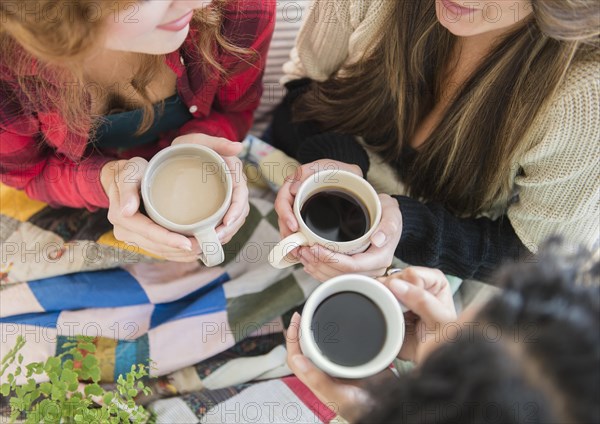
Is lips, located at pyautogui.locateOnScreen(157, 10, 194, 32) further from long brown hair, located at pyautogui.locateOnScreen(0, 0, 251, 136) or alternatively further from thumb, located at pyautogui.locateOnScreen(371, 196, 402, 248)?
thumb, located at pyautogui.locateOnScreen(371, 196, 402, 248)

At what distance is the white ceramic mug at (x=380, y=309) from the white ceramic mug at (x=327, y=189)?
0.09m

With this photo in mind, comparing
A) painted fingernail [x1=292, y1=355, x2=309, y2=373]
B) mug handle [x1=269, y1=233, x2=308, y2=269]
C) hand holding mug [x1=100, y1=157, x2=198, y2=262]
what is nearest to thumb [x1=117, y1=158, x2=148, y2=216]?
hand holding mug [x1=100, y1=157, x2=198, y2=262]

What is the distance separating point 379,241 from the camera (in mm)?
829

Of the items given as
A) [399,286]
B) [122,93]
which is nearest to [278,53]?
[122,93]

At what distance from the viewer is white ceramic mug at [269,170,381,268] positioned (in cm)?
79

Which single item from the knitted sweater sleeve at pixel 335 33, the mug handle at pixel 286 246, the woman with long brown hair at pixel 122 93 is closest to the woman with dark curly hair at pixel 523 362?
the mug handle at pixel 286 246

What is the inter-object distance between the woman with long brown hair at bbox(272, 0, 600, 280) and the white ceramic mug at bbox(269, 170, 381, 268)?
0.07ft

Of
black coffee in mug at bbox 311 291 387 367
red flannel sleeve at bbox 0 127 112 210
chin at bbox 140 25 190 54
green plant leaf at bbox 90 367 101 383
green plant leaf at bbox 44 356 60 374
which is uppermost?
chin at bbox 140 25 190 54

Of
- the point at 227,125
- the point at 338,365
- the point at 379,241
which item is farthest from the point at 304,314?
the point at 227,125

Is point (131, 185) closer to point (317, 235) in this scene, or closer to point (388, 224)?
point (317, 235)

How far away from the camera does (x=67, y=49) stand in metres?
0.62

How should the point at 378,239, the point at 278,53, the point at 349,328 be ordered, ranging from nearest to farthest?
the point at 349,328 < the point at 378,239 < the point at 278,53

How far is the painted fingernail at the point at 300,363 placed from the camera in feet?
2.23

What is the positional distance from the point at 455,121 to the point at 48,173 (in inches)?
29.0
